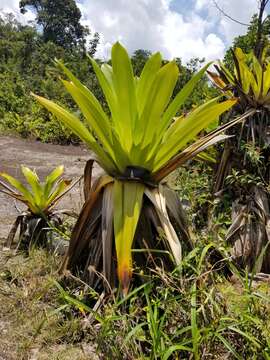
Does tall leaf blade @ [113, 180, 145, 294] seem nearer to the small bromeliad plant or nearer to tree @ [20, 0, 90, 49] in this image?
the small bromeliad plant

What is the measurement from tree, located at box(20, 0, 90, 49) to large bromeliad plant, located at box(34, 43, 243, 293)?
31.7m

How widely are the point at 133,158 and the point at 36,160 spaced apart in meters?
4.72

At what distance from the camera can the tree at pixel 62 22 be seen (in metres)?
31.7

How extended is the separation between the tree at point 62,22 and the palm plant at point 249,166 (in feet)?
102

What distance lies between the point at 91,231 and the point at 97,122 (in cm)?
47

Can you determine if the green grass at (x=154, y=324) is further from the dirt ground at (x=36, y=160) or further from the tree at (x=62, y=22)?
the tree at (x=62, y=22)

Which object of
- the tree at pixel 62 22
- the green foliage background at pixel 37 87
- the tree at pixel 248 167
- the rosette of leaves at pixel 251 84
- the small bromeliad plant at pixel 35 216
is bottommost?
the small bromeliad plant at pixel 35 216

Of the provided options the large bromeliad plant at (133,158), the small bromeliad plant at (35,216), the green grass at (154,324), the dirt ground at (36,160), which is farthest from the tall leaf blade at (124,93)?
the dirt ground at (36,160)

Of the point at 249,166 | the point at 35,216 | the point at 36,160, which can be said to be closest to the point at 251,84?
the point at 249,166

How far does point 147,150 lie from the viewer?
1689mm

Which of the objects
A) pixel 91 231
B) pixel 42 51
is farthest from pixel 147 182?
pixel 42 51

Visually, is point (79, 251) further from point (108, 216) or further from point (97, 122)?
point (97, 122)

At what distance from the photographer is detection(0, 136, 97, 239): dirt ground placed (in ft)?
11.4

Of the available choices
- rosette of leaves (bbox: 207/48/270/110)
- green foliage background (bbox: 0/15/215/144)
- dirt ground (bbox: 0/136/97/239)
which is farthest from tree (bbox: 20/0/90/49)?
rosette of leaves (bbox: 207/48/270/110)
